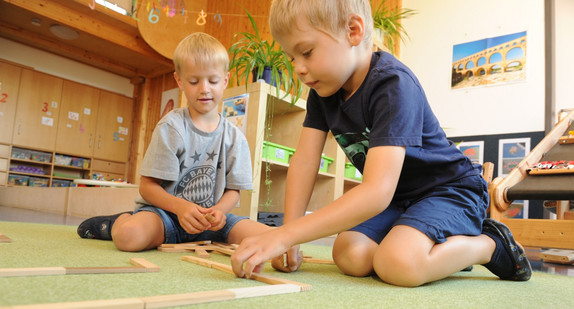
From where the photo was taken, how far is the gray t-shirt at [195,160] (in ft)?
3.95

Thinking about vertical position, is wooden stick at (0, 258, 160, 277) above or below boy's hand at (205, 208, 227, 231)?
below

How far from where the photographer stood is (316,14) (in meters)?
0.80

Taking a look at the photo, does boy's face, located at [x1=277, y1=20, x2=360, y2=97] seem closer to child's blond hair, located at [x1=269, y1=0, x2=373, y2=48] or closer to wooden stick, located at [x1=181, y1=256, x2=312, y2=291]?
child's blond hair, located at [x1=269, y1=0, x2=373, y2=48]

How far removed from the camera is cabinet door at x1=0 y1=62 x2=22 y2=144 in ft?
19.6

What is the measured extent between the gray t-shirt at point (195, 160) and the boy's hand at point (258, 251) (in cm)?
60

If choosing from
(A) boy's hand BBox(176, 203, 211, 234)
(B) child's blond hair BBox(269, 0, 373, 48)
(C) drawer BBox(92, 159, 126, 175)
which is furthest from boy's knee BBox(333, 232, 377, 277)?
(C) drawer BBox(92, 159, 126, 175)

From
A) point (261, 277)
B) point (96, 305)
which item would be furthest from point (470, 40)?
point (96, 305)

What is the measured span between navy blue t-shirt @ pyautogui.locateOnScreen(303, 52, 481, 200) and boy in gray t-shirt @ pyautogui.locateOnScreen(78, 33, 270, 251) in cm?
39

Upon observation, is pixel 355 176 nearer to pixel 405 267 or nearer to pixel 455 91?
pixel 455 91

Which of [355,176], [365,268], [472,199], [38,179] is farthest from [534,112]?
[38,179]

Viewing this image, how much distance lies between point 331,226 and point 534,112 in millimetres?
2612

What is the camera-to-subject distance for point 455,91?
3.12 metres

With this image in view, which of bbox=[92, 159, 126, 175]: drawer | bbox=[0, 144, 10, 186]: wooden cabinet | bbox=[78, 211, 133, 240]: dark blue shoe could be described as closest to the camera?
bbox=[78, 211, 133, 240]: dark blue shoe

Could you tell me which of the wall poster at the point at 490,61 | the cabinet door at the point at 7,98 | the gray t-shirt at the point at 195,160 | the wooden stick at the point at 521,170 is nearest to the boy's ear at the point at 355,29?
the gray t-shirt at the point at 195,160
